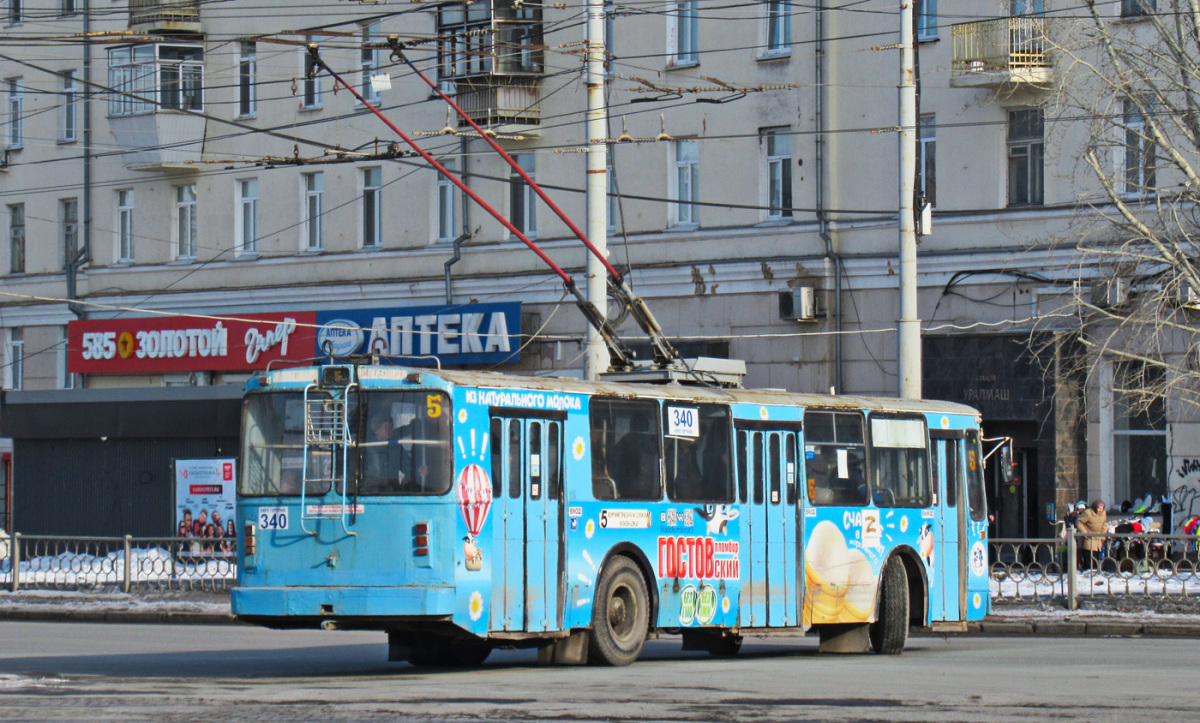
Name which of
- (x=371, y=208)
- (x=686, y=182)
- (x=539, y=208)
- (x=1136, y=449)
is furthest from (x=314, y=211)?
(x=1136, y=449)

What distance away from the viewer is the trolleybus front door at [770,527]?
1648 centimetres

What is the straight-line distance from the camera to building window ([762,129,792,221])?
1241 inches

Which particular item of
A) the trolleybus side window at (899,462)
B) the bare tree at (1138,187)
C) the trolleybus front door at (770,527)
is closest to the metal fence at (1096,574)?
the bare tree at (1138,187)

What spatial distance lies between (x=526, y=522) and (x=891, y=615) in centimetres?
500

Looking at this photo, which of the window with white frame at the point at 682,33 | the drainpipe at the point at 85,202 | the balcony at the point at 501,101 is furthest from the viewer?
the drainpipe at the point at 85,202

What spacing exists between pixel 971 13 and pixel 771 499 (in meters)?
14.8

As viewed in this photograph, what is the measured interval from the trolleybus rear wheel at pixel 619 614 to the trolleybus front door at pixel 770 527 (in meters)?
1.35

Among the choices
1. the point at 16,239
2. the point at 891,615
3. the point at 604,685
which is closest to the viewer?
the point at 604,685

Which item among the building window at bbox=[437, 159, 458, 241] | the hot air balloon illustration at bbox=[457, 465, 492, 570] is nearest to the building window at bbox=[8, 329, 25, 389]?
the building window at bbox=[437, 159, 458, 241]

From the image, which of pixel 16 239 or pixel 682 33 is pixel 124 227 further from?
pixel 682 33

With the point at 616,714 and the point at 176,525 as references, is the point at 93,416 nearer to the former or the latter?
the point at 176,525

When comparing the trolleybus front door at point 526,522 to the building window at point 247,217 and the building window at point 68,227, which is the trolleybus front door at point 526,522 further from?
the building window at point 68,227

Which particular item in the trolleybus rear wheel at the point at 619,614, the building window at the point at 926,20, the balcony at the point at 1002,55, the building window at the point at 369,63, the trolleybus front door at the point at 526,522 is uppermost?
the building window at the point at 369,63

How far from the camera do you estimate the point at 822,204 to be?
101 ft
